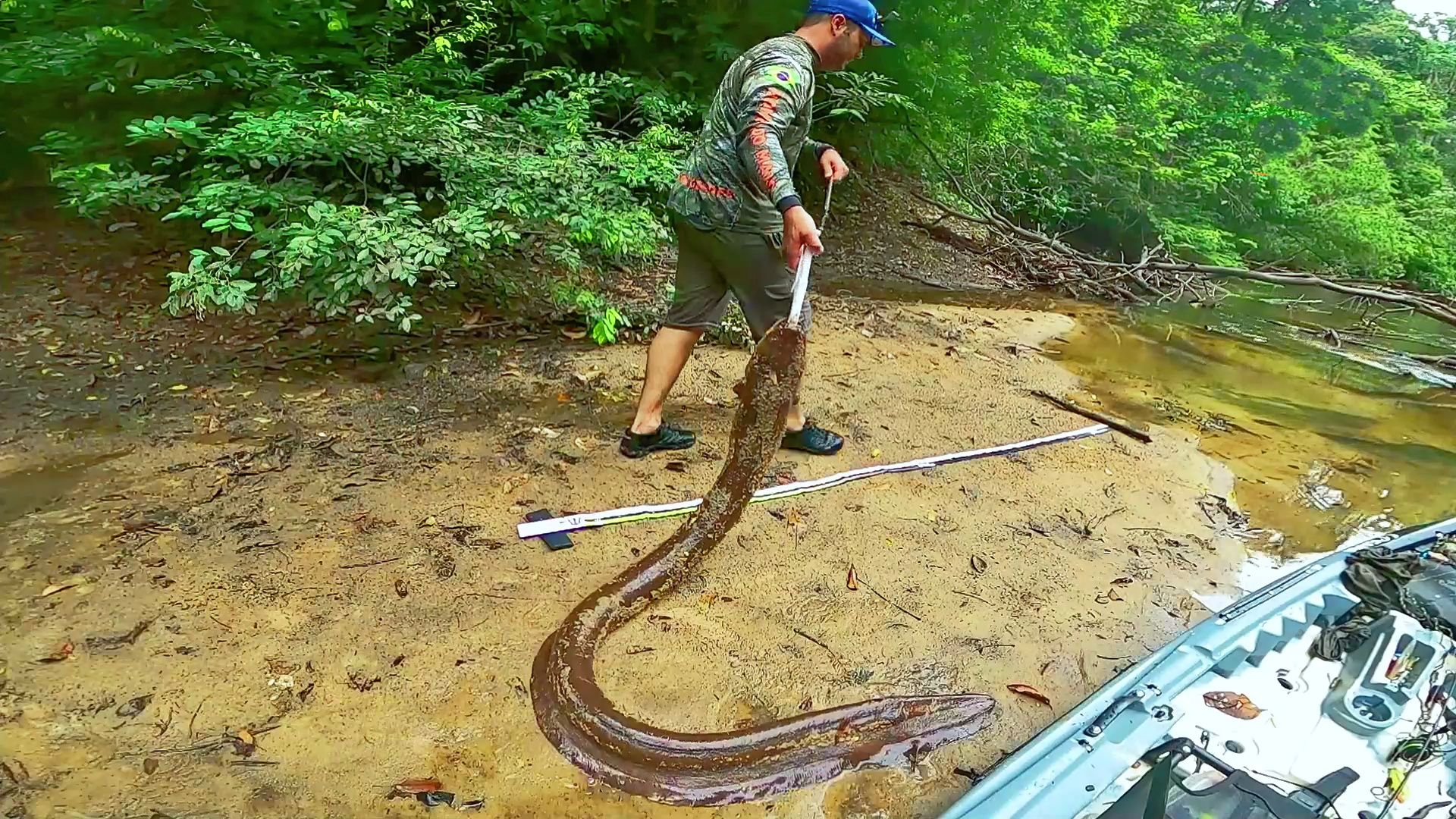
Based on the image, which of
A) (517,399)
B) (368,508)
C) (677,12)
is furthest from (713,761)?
(677,12)

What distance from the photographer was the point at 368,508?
10.1ft

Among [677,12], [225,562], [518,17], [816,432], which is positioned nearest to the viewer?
[225,562]

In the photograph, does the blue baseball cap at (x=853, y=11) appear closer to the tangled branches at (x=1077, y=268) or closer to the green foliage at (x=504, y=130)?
the green foliage at (x=504, y=130)

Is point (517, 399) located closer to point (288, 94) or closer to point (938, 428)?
point (288, 94)

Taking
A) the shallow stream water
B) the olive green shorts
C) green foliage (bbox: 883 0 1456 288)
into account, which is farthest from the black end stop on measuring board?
green foliage (bbox: 883 0 1456 288)

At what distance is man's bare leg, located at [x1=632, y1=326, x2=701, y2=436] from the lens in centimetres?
356

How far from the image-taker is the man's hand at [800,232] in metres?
2.80

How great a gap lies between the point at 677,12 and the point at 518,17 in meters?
1.12

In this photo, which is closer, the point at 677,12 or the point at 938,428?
the point at 938,428

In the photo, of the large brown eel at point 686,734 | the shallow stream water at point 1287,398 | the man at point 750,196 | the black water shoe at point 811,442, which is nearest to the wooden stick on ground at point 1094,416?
the shallow stream water at point 1287,398

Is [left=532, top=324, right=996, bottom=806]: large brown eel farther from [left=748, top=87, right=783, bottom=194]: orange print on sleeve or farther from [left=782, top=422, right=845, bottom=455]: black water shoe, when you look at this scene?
[left=748, top=87, right=783, bottom=194]: orange print on sleeve

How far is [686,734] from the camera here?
231 cm

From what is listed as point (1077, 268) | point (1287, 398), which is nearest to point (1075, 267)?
point (1077, 268)

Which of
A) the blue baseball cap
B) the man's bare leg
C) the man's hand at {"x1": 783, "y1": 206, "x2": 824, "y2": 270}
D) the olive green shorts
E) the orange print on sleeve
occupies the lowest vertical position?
the man's bare leg
